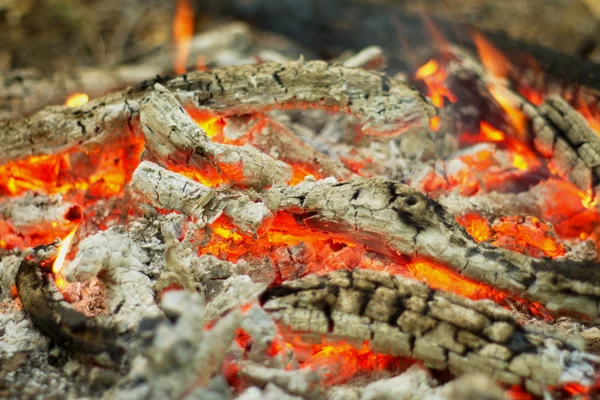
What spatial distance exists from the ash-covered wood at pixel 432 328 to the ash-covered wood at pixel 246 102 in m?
0.75

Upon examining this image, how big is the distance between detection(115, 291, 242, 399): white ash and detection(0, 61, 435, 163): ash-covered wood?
1075mm

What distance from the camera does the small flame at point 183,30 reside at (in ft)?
11.6

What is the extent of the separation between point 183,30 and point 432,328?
3340 mm

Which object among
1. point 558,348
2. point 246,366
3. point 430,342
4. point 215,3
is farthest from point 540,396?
point 215,3

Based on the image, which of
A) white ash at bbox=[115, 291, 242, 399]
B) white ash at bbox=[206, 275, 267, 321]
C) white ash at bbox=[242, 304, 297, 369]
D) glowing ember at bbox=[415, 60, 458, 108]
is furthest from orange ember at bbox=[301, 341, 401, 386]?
glowing ember at bbox=[415, 60, 458, 108]

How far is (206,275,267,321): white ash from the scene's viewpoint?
1.55 meters

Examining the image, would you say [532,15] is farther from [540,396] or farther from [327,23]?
[540,396]

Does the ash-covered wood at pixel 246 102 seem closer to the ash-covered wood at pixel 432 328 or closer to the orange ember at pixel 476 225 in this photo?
the orange ember at pixel 476 225

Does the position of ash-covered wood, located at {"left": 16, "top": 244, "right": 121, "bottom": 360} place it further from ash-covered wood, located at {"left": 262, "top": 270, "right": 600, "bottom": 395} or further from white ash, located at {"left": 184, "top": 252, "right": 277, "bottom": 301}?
ash-covered wood, located at {"left": 262, "top": 270, "right": 600, "bottom": 395}

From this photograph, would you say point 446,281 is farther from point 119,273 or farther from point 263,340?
point 119,273

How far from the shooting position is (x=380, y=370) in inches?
62.4

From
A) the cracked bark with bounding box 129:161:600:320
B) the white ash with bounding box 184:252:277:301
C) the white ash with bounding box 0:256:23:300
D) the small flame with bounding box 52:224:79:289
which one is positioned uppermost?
the cracked bark with bounding box 129:161:600:320

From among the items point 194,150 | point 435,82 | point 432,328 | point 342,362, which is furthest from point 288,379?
point 435,82

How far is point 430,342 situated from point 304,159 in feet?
3.34
